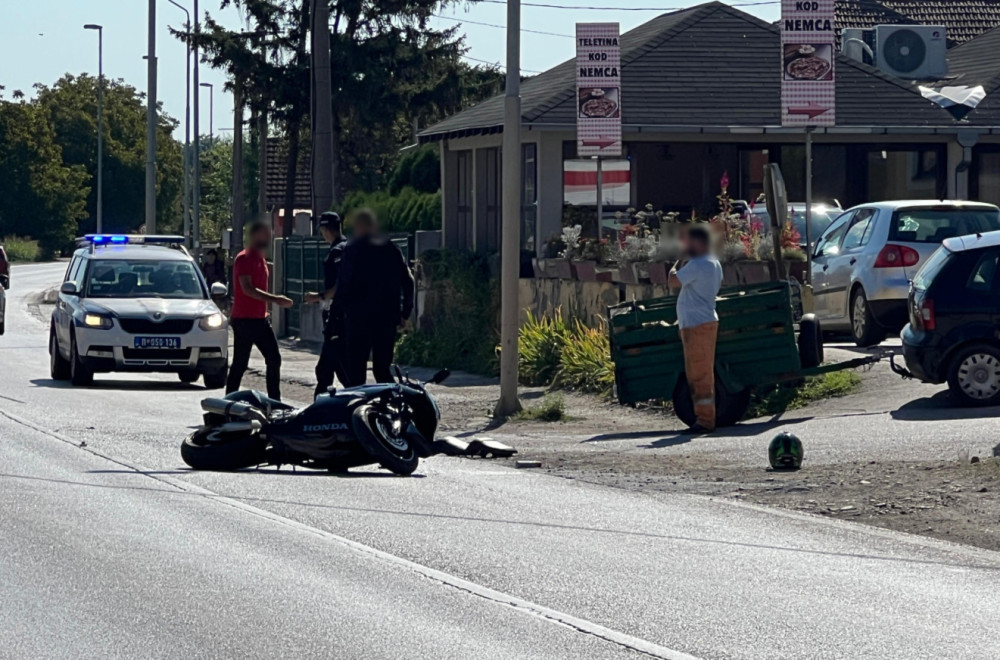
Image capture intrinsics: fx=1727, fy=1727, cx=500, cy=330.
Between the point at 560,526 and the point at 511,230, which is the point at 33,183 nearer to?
the point at 511,230

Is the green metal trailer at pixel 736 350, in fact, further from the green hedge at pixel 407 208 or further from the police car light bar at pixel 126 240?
the green hedge at pixel 407 208

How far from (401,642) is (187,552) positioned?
7.71ft

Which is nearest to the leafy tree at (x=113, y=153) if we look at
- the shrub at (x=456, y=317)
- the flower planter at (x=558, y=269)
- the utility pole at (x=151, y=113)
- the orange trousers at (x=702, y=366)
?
the utility pole at (x=151, y=113)

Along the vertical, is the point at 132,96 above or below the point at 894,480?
above

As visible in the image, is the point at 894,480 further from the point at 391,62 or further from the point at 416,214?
the point at 391,62

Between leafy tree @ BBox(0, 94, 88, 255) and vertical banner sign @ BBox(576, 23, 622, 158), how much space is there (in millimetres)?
83483

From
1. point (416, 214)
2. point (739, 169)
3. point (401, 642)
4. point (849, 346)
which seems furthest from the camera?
point (416, 214)

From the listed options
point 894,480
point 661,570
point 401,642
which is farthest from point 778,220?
point 401,642

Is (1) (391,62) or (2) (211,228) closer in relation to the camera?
(1) (391,62)

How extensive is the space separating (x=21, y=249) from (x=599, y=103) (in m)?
77.7

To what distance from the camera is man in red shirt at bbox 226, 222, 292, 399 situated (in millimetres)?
15562

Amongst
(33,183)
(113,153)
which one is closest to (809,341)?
(33,183)

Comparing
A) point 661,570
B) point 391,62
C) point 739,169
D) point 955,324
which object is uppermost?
point 391,62

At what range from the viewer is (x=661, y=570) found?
863cm
